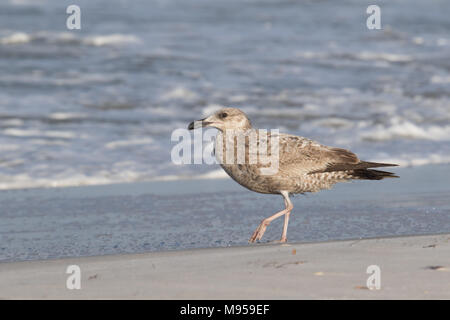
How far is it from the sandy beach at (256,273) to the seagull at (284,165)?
2.04 feet

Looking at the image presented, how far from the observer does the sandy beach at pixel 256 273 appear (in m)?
4.05

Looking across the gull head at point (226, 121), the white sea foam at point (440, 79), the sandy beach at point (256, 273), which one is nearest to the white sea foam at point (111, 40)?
the white sea foam at point (440, 79)

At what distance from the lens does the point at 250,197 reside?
24.3 feet

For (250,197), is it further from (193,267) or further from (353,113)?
(353,113)

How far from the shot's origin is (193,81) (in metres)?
13.6

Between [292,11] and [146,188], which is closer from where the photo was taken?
[146,188]

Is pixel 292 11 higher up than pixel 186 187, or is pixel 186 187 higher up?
pixel 292 11

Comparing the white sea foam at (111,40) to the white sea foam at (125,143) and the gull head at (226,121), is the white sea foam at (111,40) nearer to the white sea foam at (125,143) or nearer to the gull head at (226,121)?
the white sea foam at (125,143)

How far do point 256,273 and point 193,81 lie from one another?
30.7 ft

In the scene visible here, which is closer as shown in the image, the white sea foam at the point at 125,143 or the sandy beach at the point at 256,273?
the sandy beach at the point at 256,273

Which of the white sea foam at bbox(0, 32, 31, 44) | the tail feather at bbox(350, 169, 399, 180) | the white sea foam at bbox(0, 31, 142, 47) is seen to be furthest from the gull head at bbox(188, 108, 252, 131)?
the white sea foam at bbox(0, 32, 31, 44)
